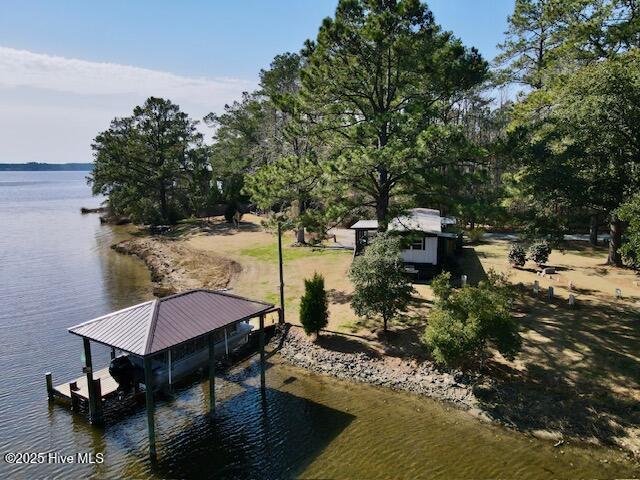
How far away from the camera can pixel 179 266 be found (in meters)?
33.8

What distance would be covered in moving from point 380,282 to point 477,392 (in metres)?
5.49

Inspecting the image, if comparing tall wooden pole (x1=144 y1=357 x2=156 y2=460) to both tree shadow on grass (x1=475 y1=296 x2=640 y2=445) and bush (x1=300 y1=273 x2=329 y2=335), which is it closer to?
bush (x1=300 y1=273 x2=329 y2=335)

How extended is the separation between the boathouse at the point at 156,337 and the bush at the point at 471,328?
6.38 m

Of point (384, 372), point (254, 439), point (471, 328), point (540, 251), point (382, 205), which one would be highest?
point (382, 205)

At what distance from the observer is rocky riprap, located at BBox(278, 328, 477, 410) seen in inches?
600

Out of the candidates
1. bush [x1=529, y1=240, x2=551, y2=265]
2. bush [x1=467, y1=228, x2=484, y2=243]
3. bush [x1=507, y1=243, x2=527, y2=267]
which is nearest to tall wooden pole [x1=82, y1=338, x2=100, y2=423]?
bush [x1=507, y1=243, x2=527, y2=267]

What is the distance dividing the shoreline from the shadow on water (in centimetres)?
257

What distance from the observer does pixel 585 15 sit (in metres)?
23.4

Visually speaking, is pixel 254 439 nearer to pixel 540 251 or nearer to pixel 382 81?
pixel 382 81

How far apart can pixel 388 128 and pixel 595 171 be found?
32.9 ft

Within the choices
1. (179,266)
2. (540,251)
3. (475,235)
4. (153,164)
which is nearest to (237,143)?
(153,164)

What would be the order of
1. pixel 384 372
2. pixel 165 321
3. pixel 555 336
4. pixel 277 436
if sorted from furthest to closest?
pixel 555 336
pixel 384 372
pixel 277 436
pixel 165 321

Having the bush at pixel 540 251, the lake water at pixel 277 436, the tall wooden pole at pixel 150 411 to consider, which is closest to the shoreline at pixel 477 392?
the lake water at pixel 277 436

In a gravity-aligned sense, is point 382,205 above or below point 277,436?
above
